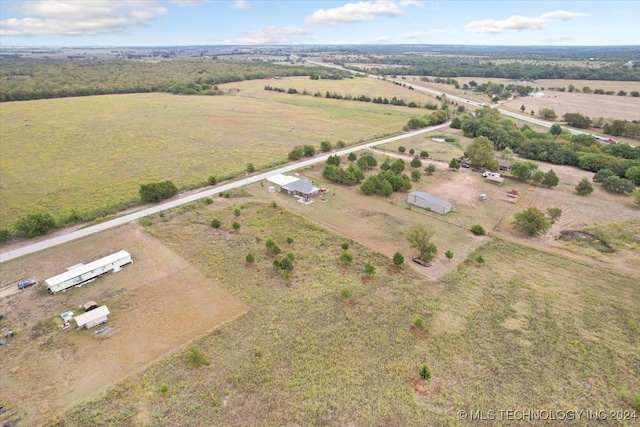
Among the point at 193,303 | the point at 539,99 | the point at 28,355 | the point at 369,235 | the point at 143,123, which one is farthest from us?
the point at 539,99

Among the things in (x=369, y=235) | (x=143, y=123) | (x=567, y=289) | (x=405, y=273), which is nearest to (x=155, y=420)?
(x=405, y=273)

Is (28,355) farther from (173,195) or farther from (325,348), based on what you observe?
(173,195)

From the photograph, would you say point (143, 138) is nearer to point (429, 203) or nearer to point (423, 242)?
point (429, 203)

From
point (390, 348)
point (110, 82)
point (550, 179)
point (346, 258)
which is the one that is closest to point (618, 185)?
point (550, 179)

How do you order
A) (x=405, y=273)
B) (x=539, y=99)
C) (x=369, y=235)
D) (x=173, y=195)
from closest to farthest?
(x=405, y=273)
(x=369, y=235)
(x=173, y=195)
(x=539, y=99)

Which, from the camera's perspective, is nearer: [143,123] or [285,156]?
[285,156]

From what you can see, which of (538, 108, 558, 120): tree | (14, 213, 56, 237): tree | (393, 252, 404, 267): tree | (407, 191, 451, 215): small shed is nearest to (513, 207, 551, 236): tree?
(407, 191, 451, 215): small shed
